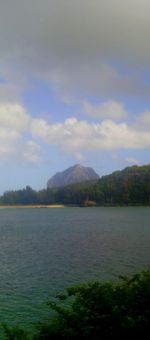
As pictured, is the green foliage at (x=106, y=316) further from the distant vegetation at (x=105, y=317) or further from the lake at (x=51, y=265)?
the lake at (x=51, y=265)

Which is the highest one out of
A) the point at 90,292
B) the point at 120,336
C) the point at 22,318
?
the point at 90,292

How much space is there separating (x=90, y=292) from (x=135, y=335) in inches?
86.2

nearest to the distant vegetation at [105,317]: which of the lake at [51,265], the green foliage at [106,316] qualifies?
the green foliage at [106,316]

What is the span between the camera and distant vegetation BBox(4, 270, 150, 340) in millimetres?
14352

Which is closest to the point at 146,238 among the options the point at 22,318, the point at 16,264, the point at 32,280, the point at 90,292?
the point at 16,264

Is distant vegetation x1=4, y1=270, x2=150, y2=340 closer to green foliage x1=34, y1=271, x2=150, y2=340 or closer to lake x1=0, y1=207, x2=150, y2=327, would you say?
green foliage x1=34, y1=271, x2=150, y2=340

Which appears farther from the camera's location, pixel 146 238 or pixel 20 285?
pixel 146 238

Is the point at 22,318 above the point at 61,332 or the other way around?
A: the other way around

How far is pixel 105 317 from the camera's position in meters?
14.5

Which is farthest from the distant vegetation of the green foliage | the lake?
the lake

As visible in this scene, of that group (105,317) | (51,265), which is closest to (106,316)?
(105,317)

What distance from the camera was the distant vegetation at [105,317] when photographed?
14352mm

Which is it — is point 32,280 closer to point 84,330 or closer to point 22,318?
point 22,318

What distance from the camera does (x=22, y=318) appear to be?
26188 mm
